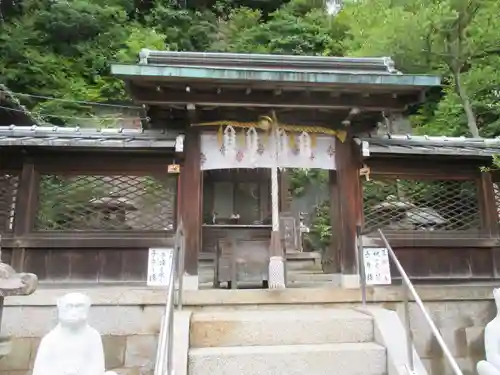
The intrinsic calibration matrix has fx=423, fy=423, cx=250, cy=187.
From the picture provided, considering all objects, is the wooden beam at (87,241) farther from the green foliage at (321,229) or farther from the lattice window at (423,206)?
the green foliage at (321,229)

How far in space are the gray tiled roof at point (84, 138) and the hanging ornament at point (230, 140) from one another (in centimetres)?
78

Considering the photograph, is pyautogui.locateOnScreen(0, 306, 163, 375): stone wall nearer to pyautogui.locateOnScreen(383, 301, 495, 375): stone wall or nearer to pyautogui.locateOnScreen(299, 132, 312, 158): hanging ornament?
pyautogui.locateOnScreen(299, 132, 312, 158): hanging ornament

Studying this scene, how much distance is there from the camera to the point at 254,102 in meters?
6.07

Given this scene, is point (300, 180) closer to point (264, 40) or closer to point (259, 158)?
point (264, 40)

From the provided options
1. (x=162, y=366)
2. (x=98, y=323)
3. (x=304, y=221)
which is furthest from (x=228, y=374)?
(x=304, y=221)

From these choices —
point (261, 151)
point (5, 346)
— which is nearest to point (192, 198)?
point (261, 151)

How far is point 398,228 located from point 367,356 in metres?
2.88

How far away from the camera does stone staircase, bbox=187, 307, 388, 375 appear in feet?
14.1

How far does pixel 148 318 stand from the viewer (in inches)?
220

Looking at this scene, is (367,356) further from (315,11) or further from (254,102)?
(315,11)

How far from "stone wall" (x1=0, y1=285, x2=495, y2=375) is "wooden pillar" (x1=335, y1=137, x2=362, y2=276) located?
0.57m

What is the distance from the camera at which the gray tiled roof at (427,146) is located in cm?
634

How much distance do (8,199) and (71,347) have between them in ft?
11.6

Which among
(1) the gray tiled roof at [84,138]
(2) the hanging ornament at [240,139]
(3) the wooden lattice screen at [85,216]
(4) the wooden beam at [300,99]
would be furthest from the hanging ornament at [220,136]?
(3) the wooden lattice screen at [85,216]
